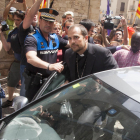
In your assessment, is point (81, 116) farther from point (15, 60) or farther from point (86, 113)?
point (15, 60)

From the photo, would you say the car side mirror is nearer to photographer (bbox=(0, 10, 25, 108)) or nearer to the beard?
the beard

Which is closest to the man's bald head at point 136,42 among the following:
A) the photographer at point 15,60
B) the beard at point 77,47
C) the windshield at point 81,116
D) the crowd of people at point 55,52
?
the crowd of people at point 55,52

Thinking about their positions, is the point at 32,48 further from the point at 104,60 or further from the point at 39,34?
the point at 104,60

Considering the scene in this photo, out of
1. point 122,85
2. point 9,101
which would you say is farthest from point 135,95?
point 9,101

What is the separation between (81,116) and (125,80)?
466 mm

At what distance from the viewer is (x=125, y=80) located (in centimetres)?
142

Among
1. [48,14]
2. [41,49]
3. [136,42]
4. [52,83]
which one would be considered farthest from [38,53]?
[136,42]

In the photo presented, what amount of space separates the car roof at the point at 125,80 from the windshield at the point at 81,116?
4 cm

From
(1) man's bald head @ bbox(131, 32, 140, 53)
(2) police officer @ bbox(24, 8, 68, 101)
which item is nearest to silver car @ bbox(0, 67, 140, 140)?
(2) police officer @ bbox(24, 8, 68, 101)

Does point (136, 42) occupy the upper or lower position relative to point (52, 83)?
upper

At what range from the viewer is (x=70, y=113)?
1.33 metres

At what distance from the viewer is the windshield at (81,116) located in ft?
3.63

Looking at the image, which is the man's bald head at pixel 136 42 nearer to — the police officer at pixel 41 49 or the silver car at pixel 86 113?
the silver car at pixel 86 113

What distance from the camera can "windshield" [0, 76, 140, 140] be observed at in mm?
1105
